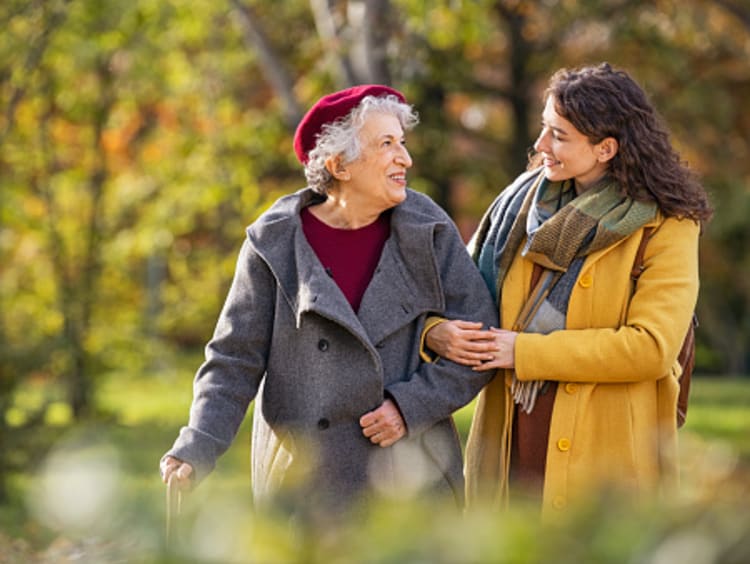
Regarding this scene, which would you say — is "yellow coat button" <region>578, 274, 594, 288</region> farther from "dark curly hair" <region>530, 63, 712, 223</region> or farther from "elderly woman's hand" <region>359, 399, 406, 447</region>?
"elderly woman's hand" <region>359, 399, 406, 447</region>

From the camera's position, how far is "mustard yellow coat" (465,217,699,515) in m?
3.55

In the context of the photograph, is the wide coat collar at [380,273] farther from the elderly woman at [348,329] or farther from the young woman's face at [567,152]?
the young woman's face at [567,152]

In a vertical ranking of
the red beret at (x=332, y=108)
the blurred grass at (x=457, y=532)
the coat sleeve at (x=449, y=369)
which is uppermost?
the red beret at (x=332, y=108)

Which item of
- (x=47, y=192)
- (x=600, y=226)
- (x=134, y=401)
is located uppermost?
(x=600, y=226)

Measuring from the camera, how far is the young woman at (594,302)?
357 cm

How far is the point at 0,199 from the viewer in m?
8.45

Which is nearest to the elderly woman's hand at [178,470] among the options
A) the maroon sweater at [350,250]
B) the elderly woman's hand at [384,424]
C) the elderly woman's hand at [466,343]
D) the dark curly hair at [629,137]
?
the elderly woman's hand at [384,424]

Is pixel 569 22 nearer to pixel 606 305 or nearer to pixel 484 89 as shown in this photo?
pixel 484 89

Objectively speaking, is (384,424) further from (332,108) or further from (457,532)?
(457,532)

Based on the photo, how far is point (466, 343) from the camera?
3648mm

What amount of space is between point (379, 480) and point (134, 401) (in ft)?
42.8

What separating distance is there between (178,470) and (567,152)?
4.38 feet

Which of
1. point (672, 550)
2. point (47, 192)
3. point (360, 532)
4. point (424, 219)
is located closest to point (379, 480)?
point (424, 219)

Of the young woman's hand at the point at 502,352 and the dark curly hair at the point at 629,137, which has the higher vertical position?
the dark curly hair at the point at 629,137
